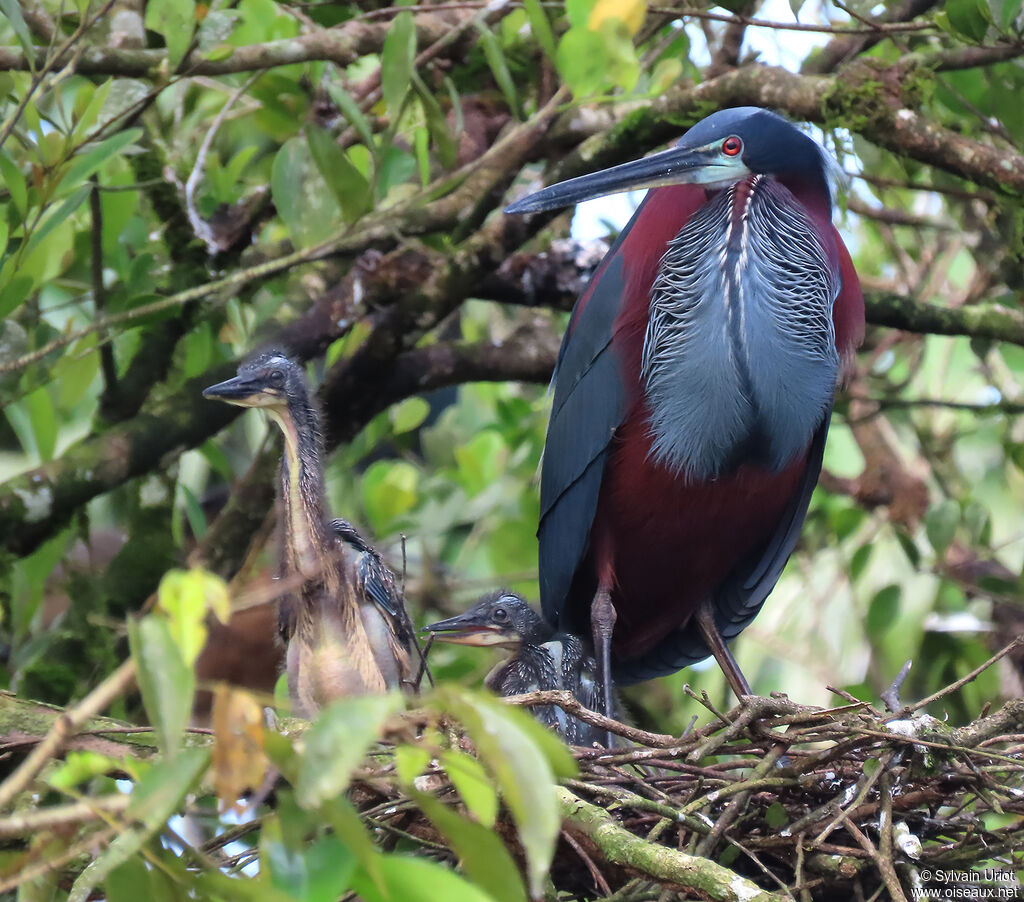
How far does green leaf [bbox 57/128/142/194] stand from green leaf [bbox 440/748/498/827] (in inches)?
76.2

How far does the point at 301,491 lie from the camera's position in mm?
3123

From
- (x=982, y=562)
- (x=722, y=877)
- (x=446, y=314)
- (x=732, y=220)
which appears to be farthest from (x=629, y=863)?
(x=982, y=562)

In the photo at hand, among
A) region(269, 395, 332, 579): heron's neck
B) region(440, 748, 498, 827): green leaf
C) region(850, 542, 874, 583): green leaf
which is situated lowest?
region(850, 542, 874, 583): green leaf

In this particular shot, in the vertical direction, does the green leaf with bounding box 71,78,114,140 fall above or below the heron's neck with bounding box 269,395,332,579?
above

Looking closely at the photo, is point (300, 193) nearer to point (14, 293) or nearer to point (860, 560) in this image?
point (14, 293)

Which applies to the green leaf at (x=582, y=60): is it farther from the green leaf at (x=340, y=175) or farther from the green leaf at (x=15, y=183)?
the green leaf at (x=15, y=183)

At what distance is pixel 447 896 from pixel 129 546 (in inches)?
115

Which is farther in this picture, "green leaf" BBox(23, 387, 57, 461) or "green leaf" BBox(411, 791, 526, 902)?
"green leaf" BBox(23, 387, 57, 461)

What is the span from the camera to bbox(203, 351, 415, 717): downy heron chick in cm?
305

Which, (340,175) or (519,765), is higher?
(340,175)

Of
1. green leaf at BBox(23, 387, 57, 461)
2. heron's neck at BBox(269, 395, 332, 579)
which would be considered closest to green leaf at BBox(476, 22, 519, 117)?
heron's neck at BBox(269, 395, 332, 579)

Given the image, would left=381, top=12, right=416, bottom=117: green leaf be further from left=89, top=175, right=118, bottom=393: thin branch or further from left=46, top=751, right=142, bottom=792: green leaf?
left=46, top=751, right=142, bottom=792: green leaf

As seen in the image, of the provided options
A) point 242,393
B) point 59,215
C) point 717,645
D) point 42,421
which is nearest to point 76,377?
point 42,421

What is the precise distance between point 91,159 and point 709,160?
1.55 m
